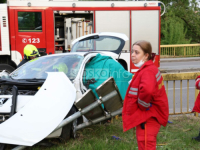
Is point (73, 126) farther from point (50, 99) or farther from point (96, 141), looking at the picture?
point (50, 99)

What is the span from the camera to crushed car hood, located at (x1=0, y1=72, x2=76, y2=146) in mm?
3754

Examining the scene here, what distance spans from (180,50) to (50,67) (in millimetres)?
21308

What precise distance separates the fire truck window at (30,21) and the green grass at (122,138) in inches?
242

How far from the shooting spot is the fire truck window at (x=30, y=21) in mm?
10445

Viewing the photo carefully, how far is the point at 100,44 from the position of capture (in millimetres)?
9445

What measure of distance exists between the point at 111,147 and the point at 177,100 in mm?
4418

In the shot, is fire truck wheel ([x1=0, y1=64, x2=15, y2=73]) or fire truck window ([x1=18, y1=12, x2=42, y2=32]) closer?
fire truck wheel ([x1=0, y1=64, x2=15, y2=73])

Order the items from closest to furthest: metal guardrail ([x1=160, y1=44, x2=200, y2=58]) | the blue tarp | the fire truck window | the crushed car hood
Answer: the crushed car hood < the blue tarp < the fire truck window < metal guardrail ([x1=160, y1=44, x2=200, y2=58])

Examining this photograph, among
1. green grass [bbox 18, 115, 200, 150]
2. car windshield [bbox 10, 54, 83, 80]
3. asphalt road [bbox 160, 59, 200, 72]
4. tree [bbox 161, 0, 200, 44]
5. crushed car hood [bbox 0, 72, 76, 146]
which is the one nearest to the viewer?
crushed car hood [bbox 0, 72, 76, 146]

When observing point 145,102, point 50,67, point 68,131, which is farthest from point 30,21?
point 145,102

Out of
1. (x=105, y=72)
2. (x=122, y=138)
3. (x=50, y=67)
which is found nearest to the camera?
(x=122, y=138)

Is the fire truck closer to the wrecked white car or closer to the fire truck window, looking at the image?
the fire truck window

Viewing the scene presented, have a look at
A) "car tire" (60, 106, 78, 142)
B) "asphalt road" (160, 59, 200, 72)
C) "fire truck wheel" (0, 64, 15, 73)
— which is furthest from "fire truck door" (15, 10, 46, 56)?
"asphalt road" (160, 59, 200, 72)

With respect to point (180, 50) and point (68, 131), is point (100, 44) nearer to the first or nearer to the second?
point (68, 131)
